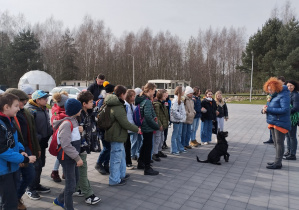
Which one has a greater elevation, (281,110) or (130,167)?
(281,110)

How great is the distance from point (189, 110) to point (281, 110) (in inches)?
99.9

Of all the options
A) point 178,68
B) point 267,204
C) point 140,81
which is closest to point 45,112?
point 267,204

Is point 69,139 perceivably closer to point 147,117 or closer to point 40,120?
point 40,120

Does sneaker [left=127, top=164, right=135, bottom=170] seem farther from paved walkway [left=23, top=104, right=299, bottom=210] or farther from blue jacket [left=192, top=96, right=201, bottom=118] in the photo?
blue jacket [left=192, top=96, right=201, bottom=118]

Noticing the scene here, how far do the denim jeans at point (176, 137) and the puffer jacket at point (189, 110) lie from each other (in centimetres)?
48

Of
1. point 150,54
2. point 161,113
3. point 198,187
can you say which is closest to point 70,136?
point 198,187

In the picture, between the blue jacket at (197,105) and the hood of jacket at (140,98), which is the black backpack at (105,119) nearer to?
the hood of jacket at (140,98)

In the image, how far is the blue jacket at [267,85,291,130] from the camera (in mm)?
5377

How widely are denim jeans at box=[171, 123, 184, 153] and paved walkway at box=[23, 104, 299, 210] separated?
335mm

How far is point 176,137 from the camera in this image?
6727mm

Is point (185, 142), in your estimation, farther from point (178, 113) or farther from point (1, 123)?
point (1, 123)

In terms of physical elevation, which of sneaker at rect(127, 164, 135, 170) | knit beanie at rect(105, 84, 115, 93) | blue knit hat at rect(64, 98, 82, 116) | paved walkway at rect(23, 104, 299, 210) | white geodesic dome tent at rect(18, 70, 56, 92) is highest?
white geodesic dome tent at rect(18, 70, 56, 92)

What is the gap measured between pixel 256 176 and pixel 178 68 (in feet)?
177

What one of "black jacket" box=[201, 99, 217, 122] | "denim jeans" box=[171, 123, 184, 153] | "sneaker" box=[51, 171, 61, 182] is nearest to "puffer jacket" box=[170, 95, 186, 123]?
"denim jeans" box=[171, 123, 184, 153]
